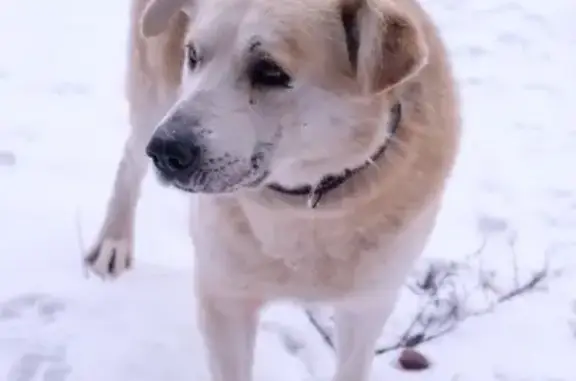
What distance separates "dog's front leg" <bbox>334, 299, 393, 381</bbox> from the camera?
104 inches

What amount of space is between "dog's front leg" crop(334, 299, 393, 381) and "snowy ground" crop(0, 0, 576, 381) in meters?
0.18

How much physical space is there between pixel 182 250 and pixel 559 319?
46.1 inches

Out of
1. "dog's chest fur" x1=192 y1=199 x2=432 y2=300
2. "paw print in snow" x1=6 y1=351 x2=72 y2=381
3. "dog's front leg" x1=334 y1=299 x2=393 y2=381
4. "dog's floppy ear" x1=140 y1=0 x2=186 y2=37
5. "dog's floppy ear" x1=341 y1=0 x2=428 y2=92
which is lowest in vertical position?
"paw print in snow" x1=6 y1=351 x2=72 y2=381

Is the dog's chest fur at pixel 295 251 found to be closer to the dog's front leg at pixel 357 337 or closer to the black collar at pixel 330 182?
the black collar at pixel 330 182

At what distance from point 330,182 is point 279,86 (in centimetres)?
29

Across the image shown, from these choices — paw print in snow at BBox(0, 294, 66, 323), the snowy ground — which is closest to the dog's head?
the snowy ground

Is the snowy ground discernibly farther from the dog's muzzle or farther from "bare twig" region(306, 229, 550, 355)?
the dog's muzzle

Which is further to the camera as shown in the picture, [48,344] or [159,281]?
[159,281]

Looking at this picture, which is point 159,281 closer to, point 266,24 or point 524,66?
point 266,24

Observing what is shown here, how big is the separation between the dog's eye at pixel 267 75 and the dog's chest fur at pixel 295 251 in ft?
1.18

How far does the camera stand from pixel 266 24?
2062 mm

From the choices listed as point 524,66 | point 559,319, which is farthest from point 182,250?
point 524,66

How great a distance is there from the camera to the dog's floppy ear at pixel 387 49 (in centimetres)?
205

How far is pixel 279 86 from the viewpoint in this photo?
6.79 ft
